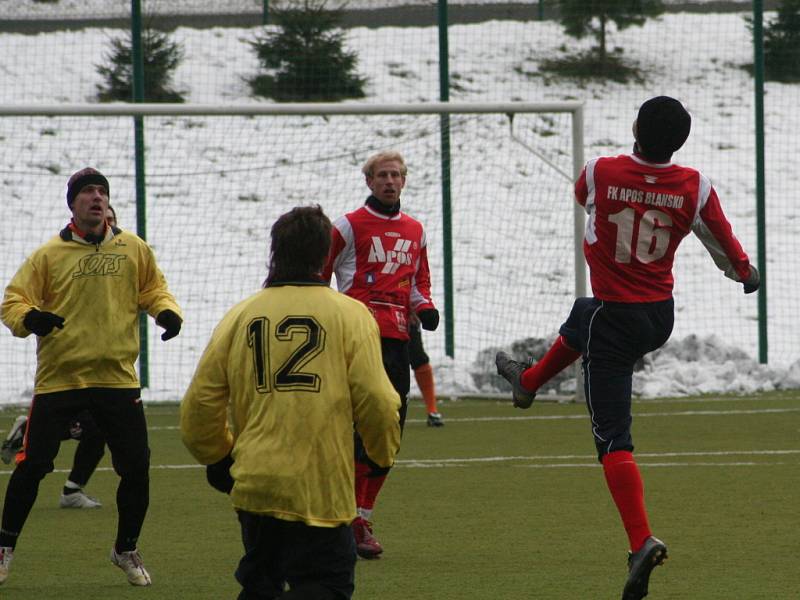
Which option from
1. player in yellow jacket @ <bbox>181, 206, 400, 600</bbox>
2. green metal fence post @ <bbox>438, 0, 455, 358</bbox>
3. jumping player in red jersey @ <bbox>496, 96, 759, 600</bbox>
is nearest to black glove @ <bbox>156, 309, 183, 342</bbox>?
jumping player in red jersey @ <bbox>496, 96, 759, 600</bbox>

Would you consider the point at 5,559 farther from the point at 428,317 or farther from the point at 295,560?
the point at 295,560

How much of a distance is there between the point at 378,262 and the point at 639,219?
175 cm

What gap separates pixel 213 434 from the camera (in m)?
4.33

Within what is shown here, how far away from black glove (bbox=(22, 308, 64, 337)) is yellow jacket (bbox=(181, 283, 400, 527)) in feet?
7.08

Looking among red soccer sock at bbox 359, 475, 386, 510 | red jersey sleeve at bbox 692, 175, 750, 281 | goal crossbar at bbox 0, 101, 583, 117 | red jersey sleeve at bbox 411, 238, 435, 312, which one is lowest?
red soccer sock at bbox 359, 475, 386, 510

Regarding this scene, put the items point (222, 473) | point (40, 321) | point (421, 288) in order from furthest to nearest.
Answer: point (421, 288), point (40, 321), point (222, 473)

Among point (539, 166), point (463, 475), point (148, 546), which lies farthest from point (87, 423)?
point (539, 166)

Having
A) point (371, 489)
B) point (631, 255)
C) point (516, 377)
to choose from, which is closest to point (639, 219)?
point (631, 255)

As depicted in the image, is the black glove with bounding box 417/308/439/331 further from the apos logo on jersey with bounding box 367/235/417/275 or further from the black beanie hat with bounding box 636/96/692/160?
the black beanie hat with bounding box 636/96/692/160

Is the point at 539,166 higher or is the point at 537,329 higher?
the point at 539,166

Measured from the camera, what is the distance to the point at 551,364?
654 cm

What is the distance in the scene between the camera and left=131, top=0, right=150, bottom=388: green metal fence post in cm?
1500

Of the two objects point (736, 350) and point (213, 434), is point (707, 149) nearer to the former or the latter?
point (736, 350)

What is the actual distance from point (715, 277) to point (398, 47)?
6187 mm
